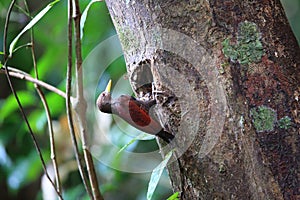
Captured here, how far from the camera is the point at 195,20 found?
1.64 ft

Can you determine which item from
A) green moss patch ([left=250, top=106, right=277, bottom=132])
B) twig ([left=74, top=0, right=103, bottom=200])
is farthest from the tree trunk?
twig ([left=74, top=0, right=103, bottom=200])

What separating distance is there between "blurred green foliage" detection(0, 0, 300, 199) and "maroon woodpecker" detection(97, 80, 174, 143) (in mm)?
831

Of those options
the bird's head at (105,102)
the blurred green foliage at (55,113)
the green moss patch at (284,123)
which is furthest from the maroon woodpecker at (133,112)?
the blurred green foliage at (55,113)

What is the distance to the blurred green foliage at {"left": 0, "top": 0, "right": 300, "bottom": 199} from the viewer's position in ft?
4.80

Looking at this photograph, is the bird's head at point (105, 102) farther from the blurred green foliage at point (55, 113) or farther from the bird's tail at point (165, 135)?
the blurred green foliage at point (55, 113)

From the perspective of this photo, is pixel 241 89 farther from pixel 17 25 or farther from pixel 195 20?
pixel 17 25

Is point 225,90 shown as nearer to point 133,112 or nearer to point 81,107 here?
point 133,112

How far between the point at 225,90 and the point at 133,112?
85 mm

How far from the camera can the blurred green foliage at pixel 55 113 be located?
4.80 ft

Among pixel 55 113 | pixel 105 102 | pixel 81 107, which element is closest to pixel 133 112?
pixel 105 102

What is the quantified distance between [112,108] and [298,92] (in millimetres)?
168

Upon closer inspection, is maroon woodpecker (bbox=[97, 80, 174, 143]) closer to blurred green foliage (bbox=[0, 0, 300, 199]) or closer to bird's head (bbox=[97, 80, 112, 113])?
bird's head (bbox=[97, 80, 112, 113])

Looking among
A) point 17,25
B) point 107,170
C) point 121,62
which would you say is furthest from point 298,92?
point 17,25

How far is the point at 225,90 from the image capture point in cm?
48
